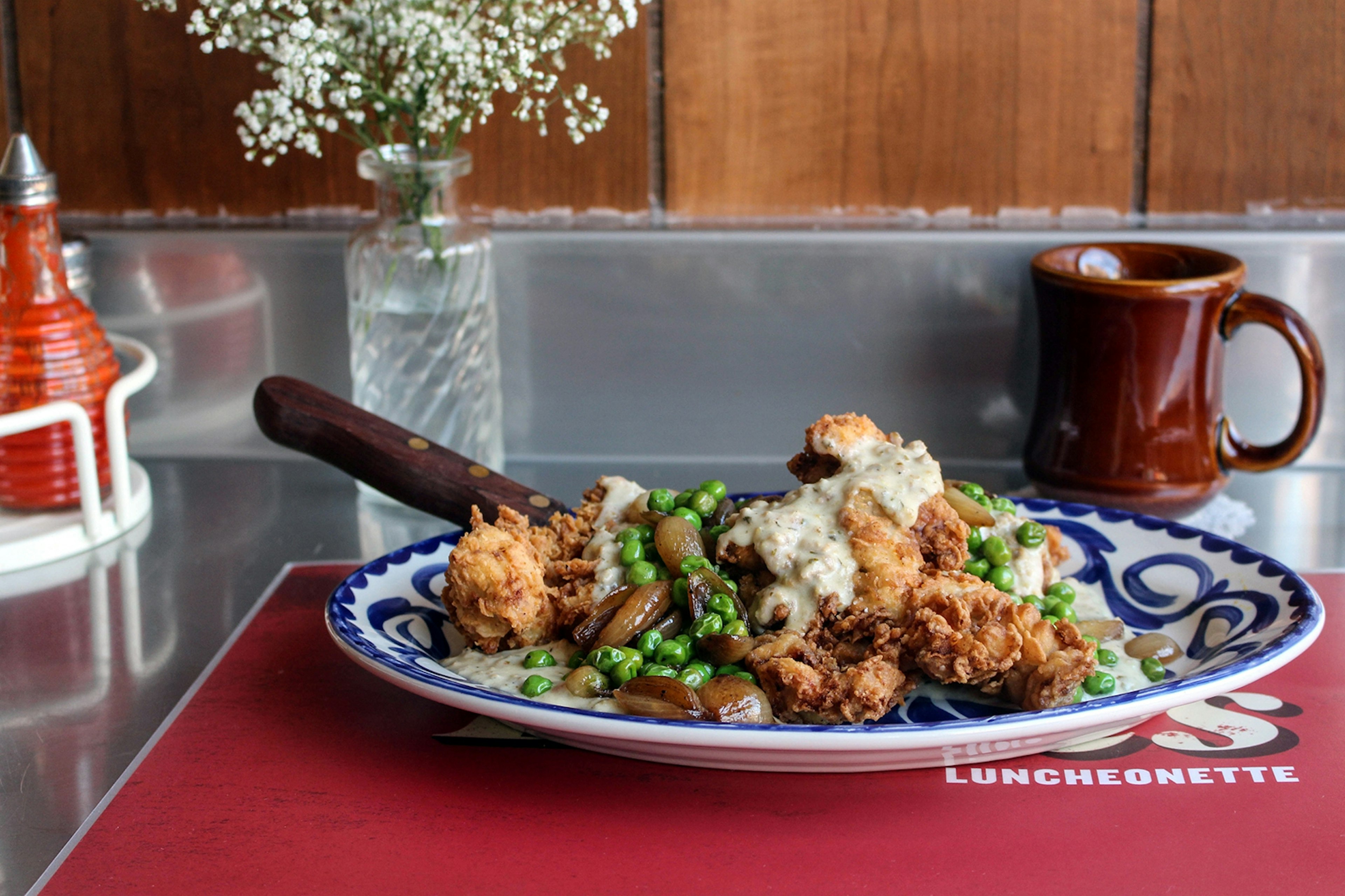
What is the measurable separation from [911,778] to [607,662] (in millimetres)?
244

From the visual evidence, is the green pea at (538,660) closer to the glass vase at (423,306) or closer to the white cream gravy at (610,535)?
the white cream gravy at (610,535)

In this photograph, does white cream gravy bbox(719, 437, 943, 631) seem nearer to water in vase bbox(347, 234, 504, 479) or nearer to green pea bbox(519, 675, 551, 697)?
green pea bbox(519, 675, 551, 697)

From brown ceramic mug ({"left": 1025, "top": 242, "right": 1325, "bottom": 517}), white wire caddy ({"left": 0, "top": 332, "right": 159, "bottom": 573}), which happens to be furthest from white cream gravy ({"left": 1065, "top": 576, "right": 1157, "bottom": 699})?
white wire caddy ({"left": 0, "top": 332, "right": 159, "bottom": 573})

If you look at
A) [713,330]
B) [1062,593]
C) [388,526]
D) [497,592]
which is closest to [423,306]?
[388,526]

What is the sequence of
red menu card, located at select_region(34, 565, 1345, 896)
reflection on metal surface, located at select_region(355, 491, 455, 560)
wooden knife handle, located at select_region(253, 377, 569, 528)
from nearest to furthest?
red menu card, located at select_region(34, 565, 1345, 896) → wooden knife handle, located at select_region(253, 377, 569, 528) → reflection on metal surface, located at select_region(355, 491, 455, 560)

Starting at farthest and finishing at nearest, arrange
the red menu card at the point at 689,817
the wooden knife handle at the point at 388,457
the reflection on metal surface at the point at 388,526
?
the reflection on metal surface at the point at 388,526, the wooden knife handle at the point at 388,457, the red menu card at the point at 689,817

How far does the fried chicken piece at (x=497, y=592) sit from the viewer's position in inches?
39.4

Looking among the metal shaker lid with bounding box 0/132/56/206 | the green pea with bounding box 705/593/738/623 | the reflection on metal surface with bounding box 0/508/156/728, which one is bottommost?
the reflection on metal surface with bounding box 0/508/156/728


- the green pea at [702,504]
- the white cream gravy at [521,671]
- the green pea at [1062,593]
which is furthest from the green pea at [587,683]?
the green pea at [1062,593]

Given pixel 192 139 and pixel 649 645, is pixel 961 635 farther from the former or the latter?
pixel 192 139

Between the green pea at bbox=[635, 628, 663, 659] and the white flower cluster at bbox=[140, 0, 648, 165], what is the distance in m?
0.71

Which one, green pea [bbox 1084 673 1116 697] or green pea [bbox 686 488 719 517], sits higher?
green pea [bbox 686 488 719 517]

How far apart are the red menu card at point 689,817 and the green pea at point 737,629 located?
11cm

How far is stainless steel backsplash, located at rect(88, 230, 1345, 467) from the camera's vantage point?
1615 millimetres
